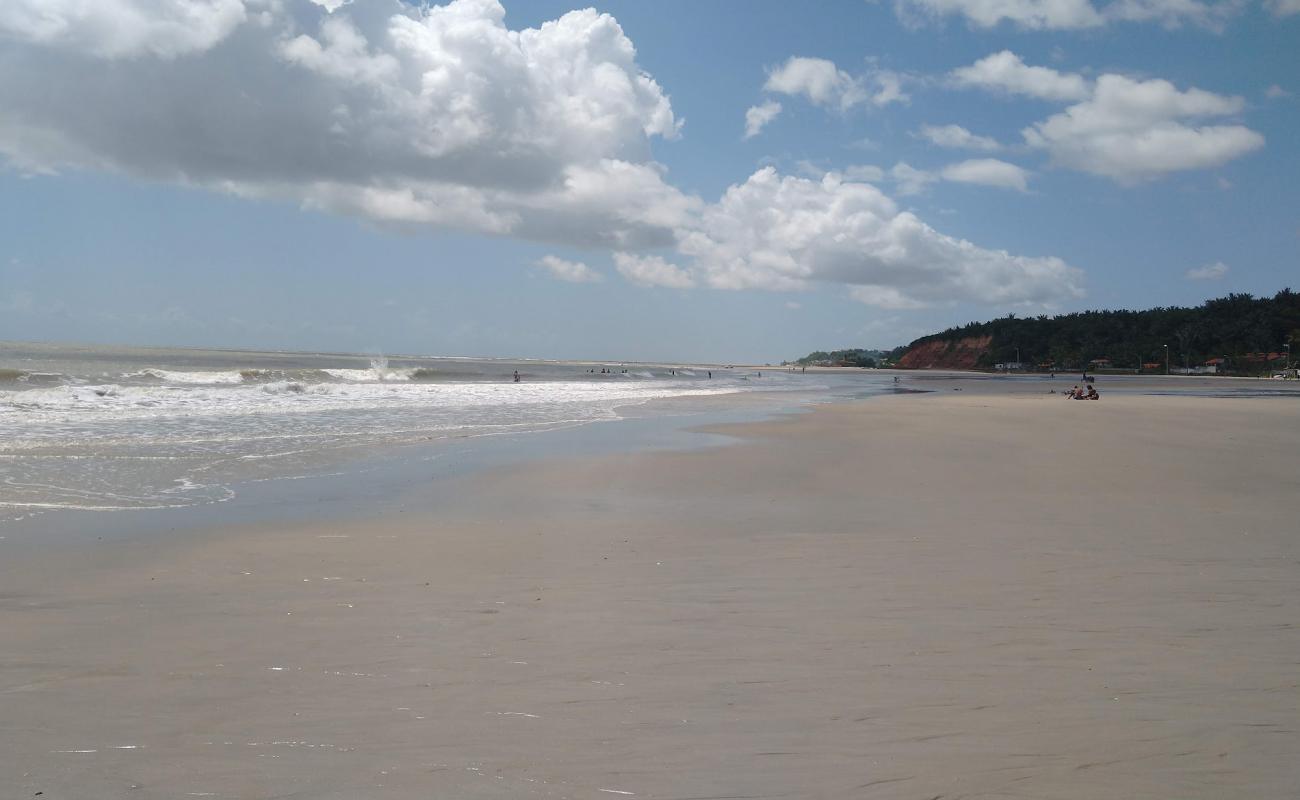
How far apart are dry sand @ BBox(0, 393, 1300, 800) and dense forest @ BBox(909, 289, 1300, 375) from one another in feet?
353

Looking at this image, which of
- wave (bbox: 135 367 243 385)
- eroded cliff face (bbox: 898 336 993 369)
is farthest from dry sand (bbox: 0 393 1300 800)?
eroded cliff face (bbox: 898 336 993 369)

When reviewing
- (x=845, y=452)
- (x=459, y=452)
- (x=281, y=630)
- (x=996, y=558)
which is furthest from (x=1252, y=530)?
(x=459, y=452)

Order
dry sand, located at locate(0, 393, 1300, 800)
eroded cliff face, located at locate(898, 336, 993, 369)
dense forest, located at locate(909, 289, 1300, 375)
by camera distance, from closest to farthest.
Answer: dry sand, located at locate(0, 393, 1300, 800)
dense forest, located at locate(909, 289, 1300, 375)
eroded cliff face, located at locate(898, 336, 993, 369)

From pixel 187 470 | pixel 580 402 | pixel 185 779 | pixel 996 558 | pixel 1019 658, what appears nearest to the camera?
pixel 185 779

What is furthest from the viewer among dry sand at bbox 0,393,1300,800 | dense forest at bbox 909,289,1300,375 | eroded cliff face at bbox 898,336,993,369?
eroded cliff face at bbox 898,336,993,369

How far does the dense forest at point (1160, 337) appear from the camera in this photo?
99.9 meters

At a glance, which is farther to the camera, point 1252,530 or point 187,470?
point 187,470

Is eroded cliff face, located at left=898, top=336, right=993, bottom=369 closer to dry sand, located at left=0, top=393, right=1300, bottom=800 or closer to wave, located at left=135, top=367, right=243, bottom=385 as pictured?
wave, located at left=135, top=367, right=243, bottom=385

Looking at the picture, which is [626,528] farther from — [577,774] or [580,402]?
[580,402]

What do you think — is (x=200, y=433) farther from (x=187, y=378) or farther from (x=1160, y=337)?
(x=1160, y=337)

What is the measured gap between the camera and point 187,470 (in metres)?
10.8

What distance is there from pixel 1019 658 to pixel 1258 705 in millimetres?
959

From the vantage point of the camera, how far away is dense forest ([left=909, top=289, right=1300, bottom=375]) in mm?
99925

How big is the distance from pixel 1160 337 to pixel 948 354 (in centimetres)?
4900
